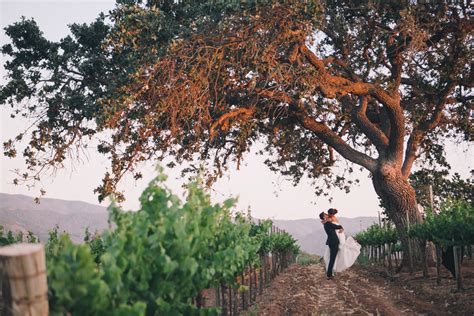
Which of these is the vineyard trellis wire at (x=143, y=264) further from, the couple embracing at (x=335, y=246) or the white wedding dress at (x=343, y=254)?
the white wedding dress at (x=343, y=254)

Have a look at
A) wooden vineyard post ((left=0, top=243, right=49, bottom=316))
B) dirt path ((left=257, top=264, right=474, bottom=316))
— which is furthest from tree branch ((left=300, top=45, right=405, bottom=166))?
wooden vineyard post ((left=0, top=243, right=49, bottom=316))

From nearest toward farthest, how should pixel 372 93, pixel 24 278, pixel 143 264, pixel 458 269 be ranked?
pixel 24 278, pixel 143 264, pixel 458 269, pixel 372 93

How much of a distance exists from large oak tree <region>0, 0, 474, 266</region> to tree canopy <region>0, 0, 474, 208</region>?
49 millimetres

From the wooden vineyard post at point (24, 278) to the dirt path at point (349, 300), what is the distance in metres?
7.33

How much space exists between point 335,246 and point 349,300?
5.20 m

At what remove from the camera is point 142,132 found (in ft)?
45.6

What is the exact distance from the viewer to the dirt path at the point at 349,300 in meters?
11.0

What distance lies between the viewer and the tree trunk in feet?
61.4

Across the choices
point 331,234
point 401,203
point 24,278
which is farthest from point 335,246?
point 24,278

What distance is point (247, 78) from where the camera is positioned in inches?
576

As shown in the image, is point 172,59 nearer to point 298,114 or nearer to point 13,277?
point 298,114

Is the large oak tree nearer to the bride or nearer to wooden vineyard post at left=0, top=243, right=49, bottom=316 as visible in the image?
the bride

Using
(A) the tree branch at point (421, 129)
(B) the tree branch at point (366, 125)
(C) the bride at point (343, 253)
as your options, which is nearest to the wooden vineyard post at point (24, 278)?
(B) the tree branch at point (366, 125)

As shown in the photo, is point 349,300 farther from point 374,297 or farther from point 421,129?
point 421,129
